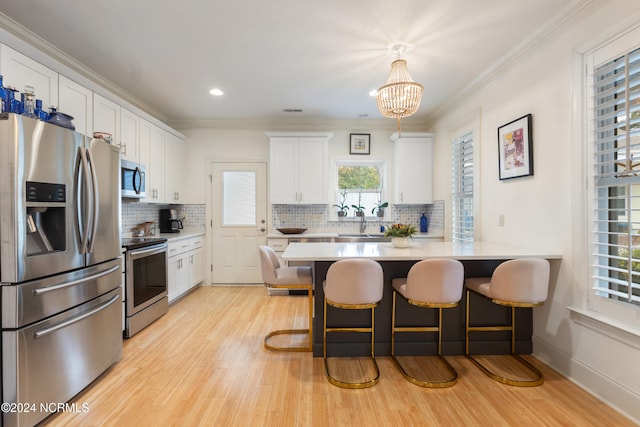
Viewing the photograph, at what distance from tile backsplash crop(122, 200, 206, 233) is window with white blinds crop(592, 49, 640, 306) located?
14.2ft

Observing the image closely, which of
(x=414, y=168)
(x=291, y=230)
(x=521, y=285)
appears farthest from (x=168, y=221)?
(x=521, y=285)

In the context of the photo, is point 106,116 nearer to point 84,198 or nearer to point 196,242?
point 84,198

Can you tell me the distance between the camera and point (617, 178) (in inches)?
77.1

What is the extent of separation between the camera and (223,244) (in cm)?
503

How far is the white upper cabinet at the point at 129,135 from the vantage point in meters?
3.35

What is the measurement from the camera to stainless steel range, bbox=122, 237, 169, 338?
2.94m

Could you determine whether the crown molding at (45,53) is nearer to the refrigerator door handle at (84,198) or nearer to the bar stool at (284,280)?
the refrigerator door handle at (84,198)

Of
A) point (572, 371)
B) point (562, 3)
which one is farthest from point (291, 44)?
point (572, 371)

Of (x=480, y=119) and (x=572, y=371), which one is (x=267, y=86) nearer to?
(x=480, y=119)

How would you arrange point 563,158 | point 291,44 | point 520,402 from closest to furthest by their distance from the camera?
point 520,402, point 563,158, point 291,44

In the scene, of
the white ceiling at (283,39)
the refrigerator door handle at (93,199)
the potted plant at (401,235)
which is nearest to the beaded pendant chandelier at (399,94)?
the white ceiling at (283,39)

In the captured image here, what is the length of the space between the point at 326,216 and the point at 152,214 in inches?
103

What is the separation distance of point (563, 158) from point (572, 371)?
155cm

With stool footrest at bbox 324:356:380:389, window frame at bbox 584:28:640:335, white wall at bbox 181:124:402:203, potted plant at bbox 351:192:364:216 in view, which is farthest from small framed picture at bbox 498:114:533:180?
potted plant at bbox 351:192:364:216
